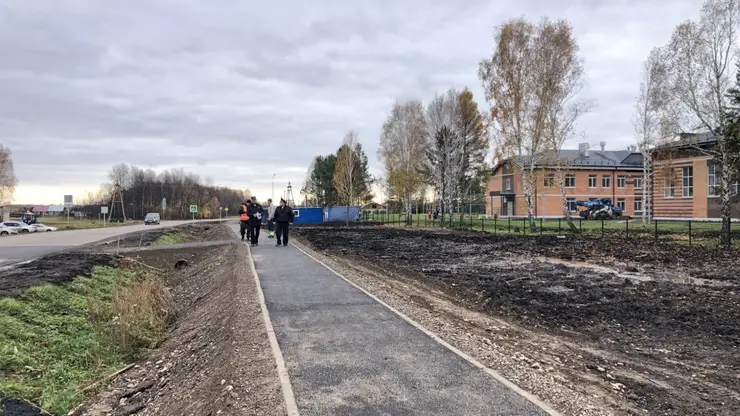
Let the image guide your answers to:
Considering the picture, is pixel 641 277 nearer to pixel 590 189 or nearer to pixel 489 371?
pixel 489 371

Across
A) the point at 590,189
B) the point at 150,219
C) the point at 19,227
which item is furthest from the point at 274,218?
the point at 150,219

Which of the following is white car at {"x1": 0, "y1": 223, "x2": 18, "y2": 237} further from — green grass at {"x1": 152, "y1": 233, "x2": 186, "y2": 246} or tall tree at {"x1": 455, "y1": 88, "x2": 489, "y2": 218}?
tall tree at {"x1": 455, "y1": 88, "x2": 489, "y2": 218}

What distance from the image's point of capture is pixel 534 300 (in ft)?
36.7

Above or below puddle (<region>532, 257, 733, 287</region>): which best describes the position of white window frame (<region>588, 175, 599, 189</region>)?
above

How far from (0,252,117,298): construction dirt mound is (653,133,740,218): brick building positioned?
39209mm

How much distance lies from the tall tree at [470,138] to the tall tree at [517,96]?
10.8 ft

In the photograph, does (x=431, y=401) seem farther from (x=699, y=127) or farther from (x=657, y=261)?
(x=699, y=127)

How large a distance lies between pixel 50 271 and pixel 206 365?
36.6 feet

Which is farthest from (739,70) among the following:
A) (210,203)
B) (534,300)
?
(210,203)

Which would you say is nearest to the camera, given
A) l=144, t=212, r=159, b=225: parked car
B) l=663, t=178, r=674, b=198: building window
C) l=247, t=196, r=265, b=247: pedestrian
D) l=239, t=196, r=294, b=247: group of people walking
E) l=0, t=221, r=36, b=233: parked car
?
l=239, t=196, r=294, b=247: group of people walking

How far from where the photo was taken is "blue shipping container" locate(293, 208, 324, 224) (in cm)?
6147

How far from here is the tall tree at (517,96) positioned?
34125mm

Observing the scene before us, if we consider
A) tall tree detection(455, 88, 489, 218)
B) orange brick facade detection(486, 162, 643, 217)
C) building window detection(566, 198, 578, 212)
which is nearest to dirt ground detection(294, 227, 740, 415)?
tall tree detection(455, 88, 489, 218)

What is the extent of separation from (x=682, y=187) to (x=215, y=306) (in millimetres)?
44078
